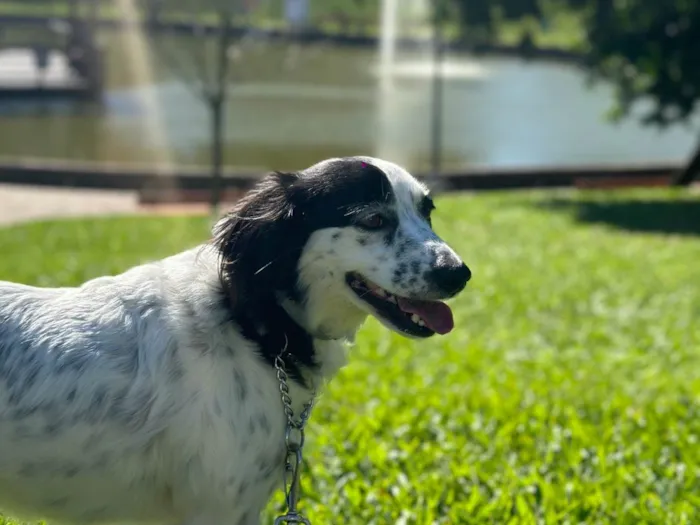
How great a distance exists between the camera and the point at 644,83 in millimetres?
16938

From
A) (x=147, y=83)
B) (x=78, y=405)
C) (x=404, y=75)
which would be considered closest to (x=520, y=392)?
(x=78, y=405)

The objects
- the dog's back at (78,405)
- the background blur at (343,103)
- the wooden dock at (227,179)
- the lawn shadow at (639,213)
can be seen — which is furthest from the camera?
the background blur at (343,103)

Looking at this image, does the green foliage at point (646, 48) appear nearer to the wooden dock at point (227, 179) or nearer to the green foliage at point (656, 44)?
the green foliage at point (656, 44)

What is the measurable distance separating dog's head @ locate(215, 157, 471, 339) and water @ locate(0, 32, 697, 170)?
52.7 feet

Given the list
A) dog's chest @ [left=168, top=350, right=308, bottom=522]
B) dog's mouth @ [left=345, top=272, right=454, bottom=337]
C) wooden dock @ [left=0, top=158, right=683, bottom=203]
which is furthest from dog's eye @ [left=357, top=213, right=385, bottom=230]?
wooden dock @ [left=0, top=158, right=683, bottom=203]

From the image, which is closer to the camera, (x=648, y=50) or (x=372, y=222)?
(x=372, y=222)

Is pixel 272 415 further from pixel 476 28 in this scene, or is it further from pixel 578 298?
pixel 476 28

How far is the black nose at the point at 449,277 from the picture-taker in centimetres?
309

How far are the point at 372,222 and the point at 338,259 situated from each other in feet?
0.58

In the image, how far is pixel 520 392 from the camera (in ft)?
20.5

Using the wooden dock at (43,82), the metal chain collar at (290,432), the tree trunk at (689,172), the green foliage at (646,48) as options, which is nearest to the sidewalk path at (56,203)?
the green foliage at (646,48)

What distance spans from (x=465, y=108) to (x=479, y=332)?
25.3m

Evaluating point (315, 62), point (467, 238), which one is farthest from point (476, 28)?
point (315, 62)

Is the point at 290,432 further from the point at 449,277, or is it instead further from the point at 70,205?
the point at 70,205
